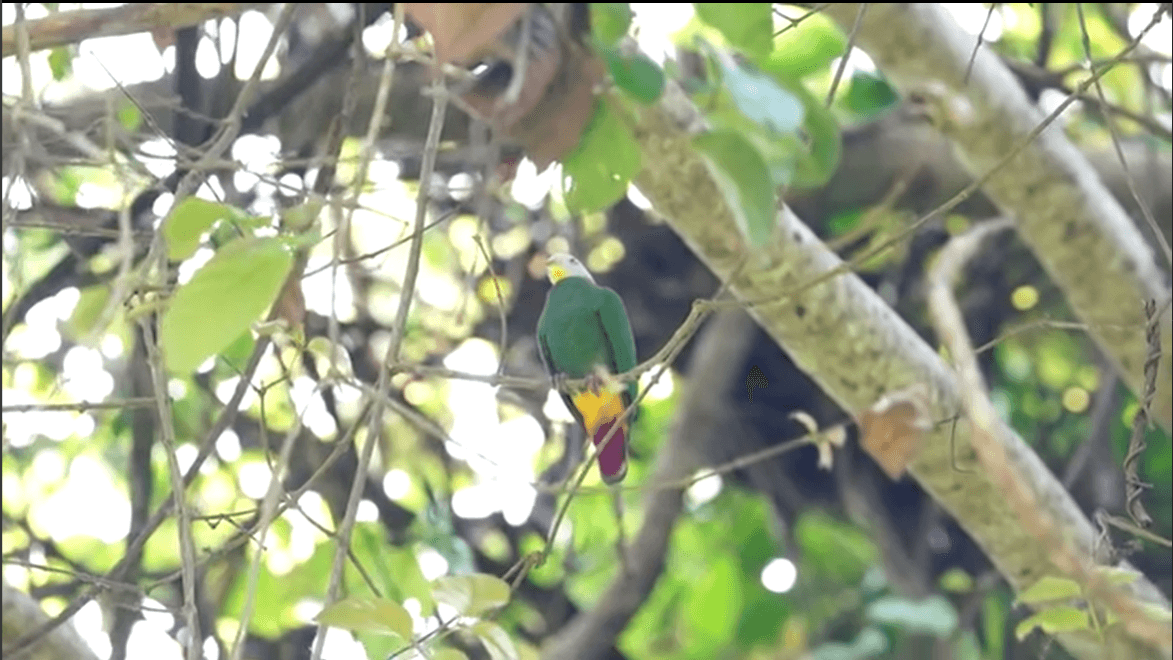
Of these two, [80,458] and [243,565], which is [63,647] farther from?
[80,458]

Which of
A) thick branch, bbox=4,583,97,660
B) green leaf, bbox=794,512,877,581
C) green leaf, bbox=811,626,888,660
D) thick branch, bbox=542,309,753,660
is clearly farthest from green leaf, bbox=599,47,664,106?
green leaf, bbox=794,512,877,581

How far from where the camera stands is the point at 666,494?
8.43 feet

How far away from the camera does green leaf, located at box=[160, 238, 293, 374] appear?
931 mm

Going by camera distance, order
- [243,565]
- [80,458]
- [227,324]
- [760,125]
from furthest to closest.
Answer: [80,458] < [243,565] < [760,125] < [227,324]

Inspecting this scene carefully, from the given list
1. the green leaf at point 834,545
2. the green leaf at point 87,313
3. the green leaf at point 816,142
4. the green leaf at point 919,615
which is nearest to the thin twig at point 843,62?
the green leaf at point 816,142

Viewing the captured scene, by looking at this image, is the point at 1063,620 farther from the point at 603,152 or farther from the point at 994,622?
the point at 994,622

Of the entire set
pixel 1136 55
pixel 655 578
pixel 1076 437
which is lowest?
pixel 1076 437

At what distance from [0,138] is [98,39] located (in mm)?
162

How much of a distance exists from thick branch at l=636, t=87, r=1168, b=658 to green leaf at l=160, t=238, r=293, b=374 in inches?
37.1

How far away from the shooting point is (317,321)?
2479 mm

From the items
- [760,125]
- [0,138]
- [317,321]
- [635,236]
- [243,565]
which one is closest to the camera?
[760,125]

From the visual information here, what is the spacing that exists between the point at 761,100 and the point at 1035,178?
1.44 metres

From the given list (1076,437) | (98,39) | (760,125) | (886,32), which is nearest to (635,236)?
(886,32)

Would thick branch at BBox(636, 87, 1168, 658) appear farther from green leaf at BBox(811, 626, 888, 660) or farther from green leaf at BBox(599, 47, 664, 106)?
green leaf at BBox(599, 47, 664, 106)
